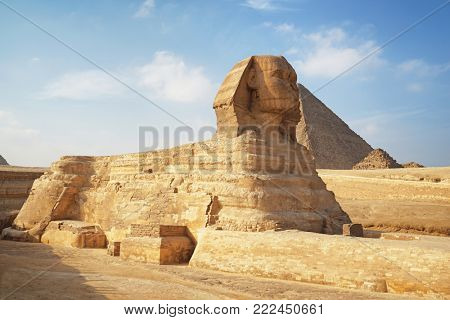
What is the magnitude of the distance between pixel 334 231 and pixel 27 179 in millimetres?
17614

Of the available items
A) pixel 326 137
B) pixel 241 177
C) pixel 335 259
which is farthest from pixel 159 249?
pixel 326 137

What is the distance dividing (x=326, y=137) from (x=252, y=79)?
25574mm

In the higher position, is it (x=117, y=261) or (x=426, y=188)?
(x=426, y=188)

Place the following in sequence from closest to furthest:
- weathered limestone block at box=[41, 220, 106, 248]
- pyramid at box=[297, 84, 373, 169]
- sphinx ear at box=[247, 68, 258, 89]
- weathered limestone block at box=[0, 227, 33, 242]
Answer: sphinx ear at box=[247, 68, 258, 89] < weathered limestone block at box=[41, 220, 106, 248] < weathered limestone block at box=[0, 227, 33, 242] < pyramid at box=[297, 84, 373, 169]

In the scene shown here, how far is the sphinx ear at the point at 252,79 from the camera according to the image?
979 cm

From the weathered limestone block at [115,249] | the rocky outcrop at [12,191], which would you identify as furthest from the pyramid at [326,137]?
the weathered limestone block at [115,249]

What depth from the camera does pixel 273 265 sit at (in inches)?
275

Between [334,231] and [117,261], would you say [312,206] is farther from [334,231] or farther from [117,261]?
[117,261]

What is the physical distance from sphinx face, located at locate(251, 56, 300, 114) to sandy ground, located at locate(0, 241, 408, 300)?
419 cm

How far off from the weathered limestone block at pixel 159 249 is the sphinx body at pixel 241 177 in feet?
1.12

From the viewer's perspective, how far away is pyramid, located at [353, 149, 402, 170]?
35.6 m

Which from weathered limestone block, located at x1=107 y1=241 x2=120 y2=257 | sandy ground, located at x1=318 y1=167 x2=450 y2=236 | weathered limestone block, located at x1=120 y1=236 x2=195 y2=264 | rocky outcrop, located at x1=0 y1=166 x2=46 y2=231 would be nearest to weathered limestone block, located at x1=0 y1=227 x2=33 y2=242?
weathered limestone block, located at x1=107 y1=241 x2=120 y2=257

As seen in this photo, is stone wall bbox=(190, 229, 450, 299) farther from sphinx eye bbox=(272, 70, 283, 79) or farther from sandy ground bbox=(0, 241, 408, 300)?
sphinx eye bbox=(272, 70, 283, 79)

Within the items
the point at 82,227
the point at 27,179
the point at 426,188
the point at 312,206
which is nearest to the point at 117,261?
the point at 82,227
